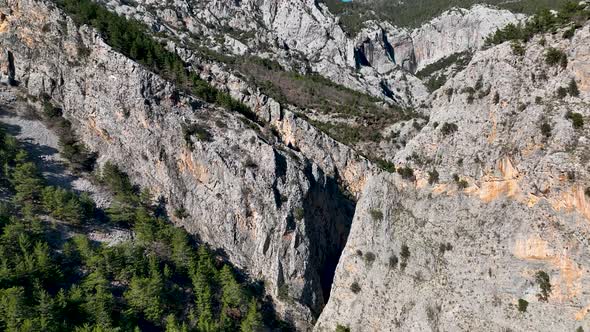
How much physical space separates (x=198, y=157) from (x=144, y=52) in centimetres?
3027

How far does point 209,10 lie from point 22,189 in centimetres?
11603

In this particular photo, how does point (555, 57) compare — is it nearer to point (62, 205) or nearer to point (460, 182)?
point (460, 182)

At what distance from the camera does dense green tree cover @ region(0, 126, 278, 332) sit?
4041 centimetres

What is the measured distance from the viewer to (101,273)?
45.8 m

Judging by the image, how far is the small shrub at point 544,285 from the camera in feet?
106

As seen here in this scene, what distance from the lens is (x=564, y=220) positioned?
105 feet

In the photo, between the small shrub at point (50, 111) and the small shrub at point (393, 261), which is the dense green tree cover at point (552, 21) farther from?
the small shrub at point (50, 111)

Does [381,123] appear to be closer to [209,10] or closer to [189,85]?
[189,85]

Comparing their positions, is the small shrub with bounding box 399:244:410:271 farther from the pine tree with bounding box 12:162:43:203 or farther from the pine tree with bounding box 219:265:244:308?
the pine tree with bounding box 12:162:43:203

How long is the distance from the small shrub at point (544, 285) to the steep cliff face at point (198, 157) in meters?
28.3

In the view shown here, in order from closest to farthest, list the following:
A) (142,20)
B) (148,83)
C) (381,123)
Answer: (148,83) → (381,123) → (142,20)

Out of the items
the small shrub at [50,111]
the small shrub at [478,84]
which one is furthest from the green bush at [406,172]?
the small shrub at [50,111]

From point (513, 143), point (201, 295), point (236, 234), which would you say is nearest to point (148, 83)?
point (236, 234)

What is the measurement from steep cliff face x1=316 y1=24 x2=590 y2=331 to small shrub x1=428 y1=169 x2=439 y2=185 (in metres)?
0.11
